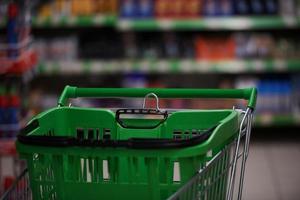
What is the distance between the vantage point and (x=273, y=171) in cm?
394

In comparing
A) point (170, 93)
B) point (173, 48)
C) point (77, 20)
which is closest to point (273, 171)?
point (173, 48)

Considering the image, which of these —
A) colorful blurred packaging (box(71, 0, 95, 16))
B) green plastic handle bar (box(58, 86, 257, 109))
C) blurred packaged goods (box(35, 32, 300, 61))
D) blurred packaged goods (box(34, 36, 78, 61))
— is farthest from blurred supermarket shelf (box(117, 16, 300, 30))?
green plastic handle bar (box(58, 86, 257, 109))

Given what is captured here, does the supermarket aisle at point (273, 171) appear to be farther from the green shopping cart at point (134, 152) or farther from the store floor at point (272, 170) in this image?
the green shopping cart at point (134, 152)

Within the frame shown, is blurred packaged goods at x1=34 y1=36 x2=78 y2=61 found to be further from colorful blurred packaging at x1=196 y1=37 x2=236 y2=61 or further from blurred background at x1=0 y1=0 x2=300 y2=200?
colorful blurred packaging at x1=196 y1=37 x2=236 y2=61

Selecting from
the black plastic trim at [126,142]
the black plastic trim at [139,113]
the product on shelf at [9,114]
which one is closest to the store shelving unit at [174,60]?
the product on shelf at [9,114]

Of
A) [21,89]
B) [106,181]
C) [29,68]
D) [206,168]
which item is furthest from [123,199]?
[21,89]

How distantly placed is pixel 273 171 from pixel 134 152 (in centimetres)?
271

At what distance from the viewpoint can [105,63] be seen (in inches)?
174

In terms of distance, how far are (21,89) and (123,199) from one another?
2.28 metres

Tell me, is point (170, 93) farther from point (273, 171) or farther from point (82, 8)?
point (82, 8)

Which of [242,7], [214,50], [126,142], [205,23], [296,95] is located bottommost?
[296,95]

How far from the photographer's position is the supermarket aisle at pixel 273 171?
3.55 m

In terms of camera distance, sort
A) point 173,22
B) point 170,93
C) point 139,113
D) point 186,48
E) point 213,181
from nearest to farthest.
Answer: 1. point 213,181
2. point 139,113
3. point 170,93
4. point 173,22
5. point 186,48

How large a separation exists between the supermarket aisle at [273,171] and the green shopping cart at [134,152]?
1821 mm
